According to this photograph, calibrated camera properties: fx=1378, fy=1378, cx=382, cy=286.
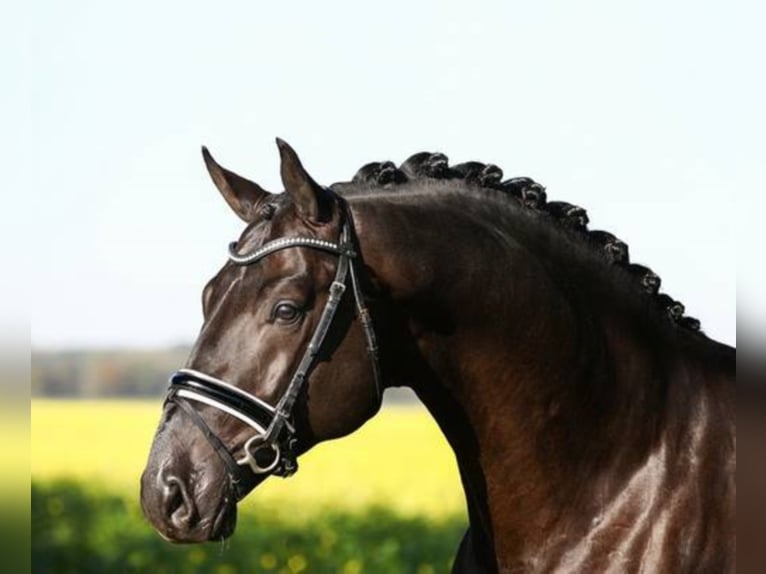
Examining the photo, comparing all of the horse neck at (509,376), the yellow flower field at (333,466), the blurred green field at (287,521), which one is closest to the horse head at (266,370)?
the horse neck at (509,376)

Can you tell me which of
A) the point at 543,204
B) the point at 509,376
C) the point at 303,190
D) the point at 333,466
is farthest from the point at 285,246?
the point at 333,466

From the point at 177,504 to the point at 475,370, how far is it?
945 mm

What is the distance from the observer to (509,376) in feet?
13.3

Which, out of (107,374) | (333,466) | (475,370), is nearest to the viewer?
(475,370)

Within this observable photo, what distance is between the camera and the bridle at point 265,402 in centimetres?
380

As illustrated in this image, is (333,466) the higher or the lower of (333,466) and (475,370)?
the lower

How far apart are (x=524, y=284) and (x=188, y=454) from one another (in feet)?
3.63

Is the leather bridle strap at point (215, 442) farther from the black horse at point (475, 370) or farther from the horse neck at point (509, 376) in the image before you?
the horse neck at point (509, 376)

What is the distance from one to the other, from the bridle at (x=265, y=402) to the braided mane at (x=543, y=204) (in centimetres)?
44

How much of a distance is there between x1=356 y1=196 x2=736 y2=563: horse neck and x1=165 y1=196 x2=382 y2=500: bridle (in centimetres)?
11

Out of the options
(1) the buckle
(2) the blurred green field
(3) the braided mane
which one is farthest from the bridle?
(2) the blurred green field

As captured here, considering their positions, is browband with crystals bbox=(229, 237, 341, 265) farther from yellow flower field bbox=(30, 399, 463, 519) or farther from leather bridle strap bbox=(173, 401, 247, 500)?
yellow flower field bbox=(30, 399, 463, 519)

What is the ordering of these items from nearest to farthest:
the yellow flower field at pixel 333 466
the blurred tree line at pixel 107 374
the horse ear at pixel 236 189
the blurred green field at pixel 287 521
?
the horse ear at pixel 236 189, the blurred green field at pixel 287 521, the yellow flower field at pixel 333 466, the blurred tree line at pixel 107 374

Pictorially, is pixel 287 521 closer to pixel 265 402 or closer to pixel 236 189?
pixel 236 189
